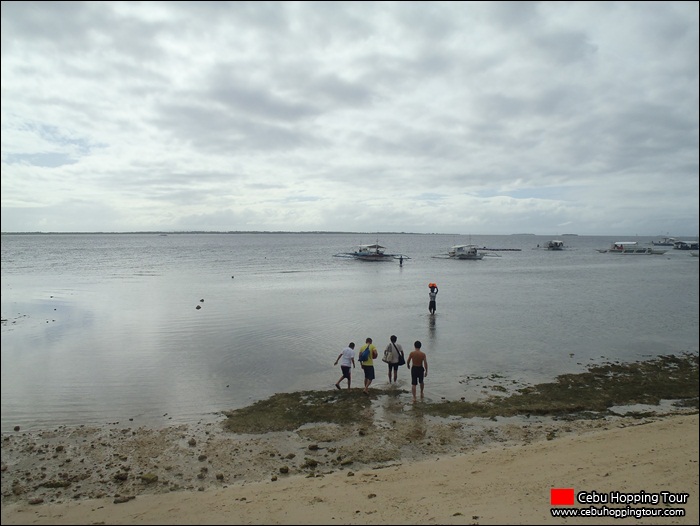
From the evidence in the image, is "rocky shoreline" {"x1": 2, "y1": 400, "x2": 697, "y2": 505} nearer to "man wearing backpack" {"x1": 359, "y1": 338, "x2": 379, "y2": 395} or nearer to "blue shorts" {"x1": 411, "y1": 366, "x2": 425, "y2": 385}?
"blue shorts" {"x1": 411, "y1": 366, "x2": 425, "y2": 385}

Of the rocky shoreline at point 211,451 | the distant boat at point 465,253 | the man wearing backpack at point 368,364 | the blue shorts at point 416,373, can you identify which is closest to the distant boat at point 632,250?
the distant boat at point 465,253

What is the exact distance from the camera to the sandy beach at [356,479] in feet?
23.1

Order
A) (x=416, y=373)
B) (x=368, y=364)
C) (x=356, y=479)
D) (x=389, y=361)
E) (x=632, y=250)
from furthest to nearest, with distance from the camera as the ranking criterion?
(x=632, y=250) < (x=389, y=361) < (x=368, y=364) < (x=416, y=373) < (x=356, y=479)

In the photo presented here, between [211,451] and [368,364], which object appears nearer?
[211,451]

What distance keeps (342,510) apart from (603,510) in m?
4.04

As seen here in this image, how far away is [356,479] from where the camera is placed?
8.50 meters

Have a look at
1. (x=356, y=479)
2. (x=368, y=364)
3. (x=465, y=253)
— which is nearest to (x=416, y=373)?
(x=368, y=364)

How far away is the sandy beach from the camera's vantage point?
7043 mm

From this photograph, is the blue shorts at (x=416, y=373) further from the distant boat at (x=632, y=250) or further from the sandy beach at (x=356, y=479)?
the distant boat at (x=632, y=250)

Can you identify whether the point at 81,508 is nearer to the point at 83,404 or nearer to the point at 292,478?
the point at 292,478

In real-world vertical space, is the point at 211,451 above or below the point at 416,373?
below

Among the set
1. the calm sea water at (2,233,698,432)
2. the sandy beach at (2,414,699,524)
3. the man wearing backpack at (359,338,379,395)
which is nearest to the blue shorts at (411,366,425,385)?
the calm sea water at (2,233,698,432)

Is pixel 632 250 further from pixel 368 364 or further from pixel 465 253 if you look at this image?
pixel 368 364

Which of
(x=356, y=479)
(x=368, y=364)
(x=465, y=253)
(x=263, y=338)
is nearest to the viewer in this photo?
(x=356, y=479)
